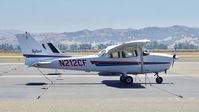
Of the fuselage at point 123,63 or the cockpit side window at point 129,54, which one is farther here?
the cockpit side window at point 129,54

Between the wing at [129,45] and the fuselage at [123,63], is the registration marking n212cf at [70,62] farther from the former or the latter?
the wing at [129,45]

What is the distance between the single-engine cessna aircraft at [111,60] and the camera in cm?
2464

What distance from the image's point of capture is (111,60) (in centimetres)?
2506

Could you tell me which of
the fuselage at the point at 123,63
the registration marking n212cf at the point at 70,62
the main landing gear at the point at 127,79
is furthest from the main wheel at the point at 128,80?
the registration marking n212cf at the point at 70,62

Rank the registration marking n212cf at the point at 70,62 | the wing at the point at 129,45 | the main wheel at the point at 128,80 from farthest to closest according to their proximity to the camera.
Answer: the registration marking n212cf at the point at 70,62 < the main wheel at the point at 128,80 < the wing at the point at 129,45

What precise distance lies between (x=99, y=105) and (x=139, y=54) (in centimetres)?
1161

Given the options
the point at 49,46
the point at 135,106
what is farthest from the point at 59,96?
the point at 49,46

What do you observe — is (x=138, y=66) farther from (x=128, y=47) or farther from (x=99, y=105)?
(x=99, y=105)

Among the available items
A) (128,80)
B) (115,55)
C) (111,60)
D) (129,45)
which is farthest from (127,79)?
(129,45)

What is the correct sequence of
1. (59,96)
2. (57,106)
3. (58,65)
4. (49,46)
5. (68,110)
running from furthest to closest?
(49,46) < (58,65) < (59,96) < (57,106) < (68,110)

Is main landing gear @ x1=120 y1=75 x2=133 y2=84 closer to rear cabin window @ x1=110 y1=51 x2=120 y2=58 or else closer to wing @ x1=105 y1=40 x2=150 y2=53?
rear cabin window @ x1=110 y1=51 x2=120 y2=58

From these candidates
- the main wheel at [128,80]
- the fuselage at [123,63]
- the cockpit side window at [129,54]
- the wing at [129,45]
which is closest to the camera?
the wing at [129,45]

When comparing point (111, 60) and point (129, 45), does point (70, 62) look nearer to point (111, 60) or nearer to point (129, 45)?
point (111, 60)

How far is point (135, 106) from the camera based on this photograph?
13.4 meters
